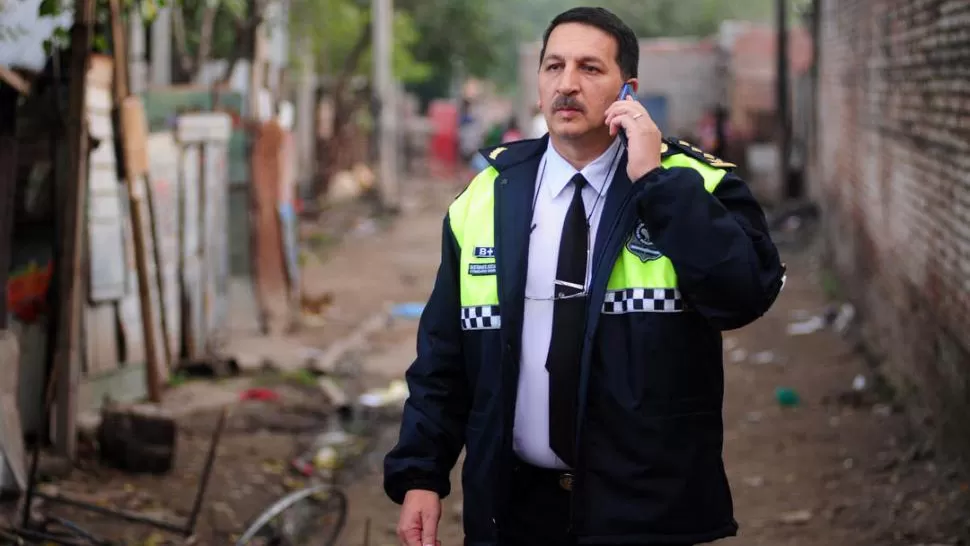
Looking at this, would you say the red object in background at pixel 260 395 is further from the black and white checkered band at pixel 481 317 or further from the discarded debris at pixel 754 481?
the black and white checkered band at pixel 481 317

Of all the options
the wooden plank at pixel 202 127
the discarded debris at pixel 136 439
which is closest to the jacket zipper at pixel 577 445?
the discarded debris at pixel 136 439

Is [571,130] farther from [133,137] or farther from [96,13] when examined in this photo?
[133,137]

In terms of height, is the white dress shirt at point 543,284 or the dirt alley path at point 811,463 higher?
the white dress shirt at point 543,284

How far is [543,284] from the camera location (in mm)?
3039

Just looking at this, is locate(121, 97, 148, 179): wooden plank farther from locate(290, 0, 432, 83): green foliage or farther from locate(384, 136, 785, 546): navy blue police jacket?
locate(290, 0, 432, 83): green foliage

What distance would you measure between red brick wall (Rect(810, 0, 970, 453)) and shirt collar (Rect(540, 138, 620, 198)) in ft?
13.9

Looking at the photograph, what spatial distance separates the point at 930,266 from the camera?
26.2 feet

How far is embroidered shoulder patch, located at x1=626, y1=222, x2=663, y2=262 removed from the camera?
9.69 feet

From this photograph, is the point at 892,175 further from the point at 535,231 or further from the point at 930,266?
A: the point at 535,231

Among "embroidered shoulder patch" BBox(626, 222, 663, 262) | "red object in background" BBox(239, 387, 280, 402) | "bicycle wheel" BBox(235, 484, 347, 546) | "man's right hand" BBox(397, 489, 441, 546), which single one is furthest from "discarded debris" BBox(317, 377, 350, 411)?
"embroidered shoulder patch" BBox(626, 222, 663, 262)

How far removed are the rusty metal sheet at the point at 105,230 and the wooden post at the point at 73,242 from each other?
4.34 ft

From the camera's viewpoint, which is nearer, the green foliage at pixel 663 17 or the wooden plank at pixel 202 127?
the wooden plank at pixel 202 127

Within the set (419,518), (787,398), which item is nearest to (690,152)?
(419,518)

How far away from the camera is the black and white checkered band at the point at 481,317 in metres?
3.08
